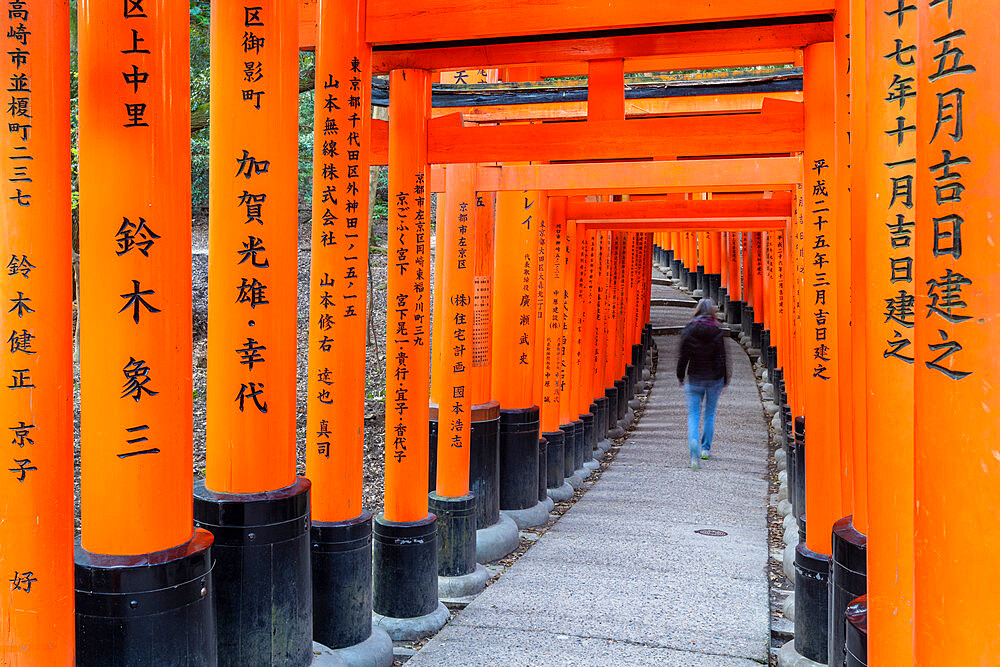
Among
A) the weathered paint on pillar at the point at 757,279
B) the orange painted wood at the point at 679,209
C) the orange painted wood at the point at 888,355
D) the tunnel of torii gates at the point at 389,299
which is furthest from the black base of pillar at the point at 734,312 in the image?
the orange painted wood at the point at 888,355

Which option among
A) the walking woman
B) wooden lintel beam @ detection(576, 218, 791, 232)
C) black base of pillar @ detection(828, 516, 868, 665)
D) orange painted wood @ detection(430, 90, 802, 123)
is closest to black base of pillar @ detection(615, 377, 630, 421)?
wooden lintel beam @ detection(576, 218, 791, 232)

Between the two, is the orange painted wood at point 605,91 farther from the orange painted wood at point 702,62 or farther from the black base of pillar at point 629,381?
the black base of pillar at point 629,381

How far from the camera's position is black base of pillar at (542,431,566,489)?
892cm

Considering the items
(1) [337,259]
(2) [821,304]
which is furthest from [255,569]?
(2) [821,304]

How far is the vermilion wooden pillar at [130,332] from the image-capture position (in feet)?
8.75

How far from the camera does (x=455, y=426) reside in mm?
5965

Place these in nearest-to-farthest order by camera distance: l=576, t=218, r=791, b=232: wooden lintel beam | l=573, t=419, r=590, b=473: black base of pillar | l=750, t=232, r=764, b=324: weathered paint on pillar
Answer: l=576, t=218, r=791, b=232: wooden lintel beam → l=573, t=419, r=590, b=473: black base of pillar → l=750, t=232, r=764, b=324: weathered paint on pillar

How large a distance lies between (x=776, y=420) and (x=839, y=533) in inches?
380

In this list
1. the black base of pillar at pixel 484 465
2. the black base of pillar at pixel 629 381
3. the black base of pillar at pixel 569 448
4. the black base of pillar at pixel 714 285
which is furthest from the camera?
the black base of pillar at pixel 714 285

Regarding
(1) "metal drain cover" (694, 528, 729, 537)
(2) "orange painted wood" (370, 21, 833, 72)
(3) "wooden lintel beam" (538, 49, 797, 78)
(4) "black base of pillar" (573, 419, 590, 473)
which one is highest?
(3) "wooden lintel beam" (538, 49, 797, 78)

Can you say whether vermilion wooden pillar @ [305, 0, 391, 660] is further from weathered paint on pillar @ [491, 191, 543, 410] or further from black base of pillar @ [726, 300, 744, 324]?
black base of pillar @ [726, 300, 744, 324]

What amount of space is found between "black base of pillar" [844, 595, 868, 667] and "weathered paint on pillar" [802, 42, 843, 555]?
5.58ft

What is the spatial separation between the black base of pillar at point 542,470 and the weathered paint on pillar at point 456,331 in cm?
227

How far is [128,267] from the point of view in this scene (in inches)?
106
